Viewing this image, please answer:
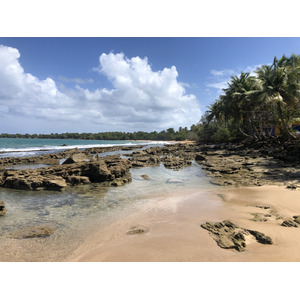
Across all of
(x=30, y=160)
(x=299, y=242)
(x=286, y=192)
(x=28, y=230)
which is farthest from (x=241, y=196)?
(x=30, y=160)

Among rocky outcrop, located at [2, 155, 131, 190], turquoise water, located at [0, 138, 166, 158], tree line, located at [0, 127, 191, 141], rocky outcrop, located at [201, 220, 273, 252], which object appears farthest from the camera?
tree line, located at [0, 127, 191, 141]

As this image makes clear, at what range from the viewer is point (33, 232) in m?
4.66

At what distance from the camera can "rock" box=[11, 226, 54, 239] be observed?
447 cm

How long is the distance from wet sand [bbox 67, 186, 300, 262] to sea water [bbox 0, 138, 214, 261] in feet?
1.47

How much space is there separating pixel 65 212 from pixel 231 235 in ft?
16.0

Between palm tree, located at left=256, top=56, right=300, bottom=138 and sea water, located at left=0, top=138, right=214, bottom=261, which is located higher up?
palm tree, located at left=256, top=56, right=300, bottom=138

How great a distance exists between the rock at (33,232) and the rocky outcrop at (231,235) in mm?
3801

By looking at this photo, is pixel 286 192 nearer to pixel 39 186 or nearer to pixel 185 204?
pixel 185 204

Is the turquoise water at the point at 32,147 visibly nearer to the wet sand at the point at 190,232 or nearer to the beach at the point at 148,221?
the beach at the point at 148,221

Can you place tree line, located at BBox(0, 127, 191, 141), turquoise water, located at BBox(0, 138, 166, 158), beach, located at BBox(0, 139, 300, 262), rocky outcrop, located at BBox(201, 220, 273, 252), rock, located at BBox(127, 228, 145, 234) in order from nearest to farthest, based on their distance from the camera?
beach, located at BBox(0, 139, 300, 262), rocky outcrop, located at BBox(201, 220, 273, 252), rock, located at BBox(127, 228, 145, 234), turquoise water, located at BBox(0, 138, 166, 158), tree line, located at BBox(0, 127, 191, 141)

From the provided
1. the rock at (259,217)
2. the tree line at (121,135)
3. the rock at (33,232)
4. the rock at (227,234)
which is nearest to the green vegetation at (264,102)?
the rock at (259,217)

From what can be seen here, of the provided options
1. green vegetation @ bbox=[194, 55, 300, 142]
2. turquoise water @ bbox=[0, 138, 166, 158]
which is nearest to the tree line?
turquoise water @ bbox=[0, 138, 166, 158]

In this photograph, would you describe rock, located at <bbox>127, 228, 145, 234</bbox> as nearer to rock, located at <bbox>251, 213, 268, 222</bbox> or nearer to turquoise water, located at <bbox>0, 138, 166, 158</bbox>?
rock, located at <bbox>251, 213, 268, 222</bbox>

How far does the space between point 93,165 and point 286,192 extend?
9.24 m
